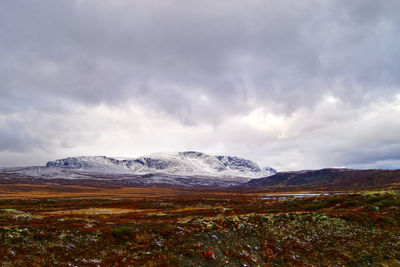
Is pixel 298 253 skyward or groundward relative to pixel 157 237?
groundward

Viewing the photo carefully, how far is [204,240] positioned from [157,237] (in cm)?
463

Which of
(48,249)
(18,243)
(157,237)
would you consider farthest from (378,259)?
(18,243)

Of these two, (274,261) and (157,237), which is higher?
(157,237)

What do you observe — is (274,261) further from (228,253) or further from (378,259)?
(378,259)

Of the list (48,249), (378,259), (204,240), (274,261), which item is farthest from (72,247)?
(378,259)

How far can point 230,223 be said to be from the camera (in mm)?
25656

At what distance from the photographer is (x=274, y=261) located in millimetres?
19969

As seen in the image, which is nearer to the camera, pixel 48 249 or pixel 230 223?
pixel 48 249

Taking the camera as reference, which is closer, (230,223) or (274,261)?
(274,261)

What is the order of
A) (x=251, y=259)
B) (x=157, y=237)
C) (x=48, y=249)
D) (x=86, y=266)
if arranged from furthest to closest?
(x=157, y=237), (x=251, y=259), (x=48, y=249), (x=86, y=266)

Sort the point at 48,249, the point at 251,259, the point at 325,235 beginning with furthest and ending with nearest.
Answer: the point at 325,235 < the point at 251,259 < the point at 48,249

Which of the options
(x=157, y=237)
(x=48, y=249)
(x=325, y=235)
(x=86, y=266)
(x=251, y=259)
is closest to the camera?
(x=86, y=266)

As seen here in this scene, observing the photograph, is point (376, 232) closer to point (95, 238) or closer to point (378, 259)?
point (378, 259)

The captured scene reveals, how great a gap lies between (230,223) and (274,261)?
21.8 ft
